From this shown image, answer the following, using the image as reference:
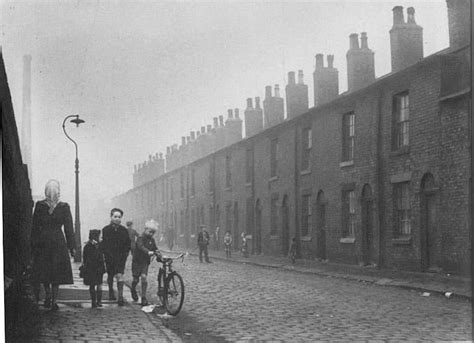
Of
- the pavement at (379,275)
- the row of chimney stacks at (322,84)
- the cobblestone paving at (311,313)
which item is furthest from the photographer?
the pavement at (379,275)

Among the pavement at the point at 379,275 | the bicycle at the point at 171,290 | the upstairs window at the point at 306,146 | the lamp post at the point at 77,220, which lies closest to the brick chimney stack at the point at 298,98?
the upstairs window at the point at 306,146

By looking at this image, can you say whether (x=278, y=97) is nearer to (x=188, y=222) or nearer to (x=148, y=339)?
(x=188, y=222)

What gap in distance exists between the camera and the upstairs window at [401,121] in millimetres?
18850

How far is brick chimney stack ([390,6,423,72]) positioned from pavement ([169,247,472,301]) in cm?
568

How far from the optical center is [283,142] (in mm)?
26125

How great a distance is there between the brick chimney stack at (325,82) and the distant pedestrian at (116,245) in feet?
51.7

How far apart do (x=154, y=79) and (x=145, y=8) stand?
1.16m

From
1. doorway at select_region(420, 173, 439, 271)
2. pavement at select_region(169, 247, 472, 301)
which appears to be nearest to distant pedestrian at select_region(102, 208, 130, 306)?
pavement at select_region(169, 247, 472, 301)

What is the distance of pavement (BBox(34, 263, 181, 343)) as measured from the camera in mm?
7801

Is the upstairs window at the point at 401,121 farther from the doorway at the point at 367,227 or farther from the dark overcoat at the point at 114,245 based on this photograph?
the dark overcoat at the point at 114,245

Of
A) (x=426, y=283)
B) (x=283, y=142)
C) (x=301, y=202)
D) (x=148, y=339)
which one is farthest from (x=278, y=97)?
(x=148, y=339)

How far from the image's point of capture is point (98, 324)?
8.63 meters

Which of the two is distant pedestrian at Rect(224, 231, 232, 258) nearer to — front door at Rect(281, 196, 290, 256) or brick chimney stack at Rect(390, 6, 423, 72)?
front door at Rect(281, 196, 290, 256)

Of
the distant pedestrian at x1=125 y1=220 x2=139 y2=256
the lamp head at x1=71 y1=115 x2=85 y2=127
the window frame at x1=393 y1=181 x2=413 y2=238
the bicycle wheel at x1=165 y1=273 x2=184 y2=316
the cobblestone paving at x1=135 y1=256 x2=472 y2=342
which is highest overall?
the lamp head at x1=71 y1=115 x2=85 y2=127
